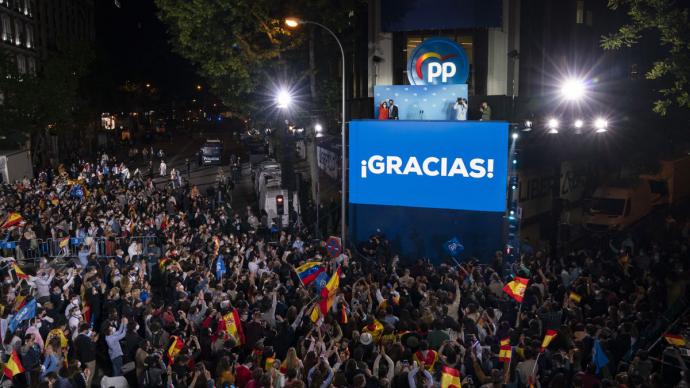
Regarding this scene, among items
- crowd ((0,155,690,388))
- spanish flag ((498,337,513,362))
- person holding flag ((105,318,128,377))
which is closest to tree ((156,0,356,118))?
crowd ((0,155,690,388))

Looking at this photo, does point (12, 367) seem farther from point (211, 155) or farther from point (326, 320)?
point (211, 155)

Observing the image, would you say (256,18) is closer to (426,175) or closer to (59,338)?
(426,175)

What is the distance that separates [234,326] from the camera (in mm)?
10461

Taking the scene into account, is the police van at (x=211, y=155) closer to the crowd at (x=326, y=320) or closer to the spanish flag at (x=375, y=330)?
the crowd at (x=326, y=320)

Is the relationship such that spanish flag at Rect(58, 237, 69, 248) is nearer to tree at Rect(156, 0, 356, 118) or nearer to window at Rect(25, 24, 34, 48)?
tree at Rect(156, 0, 356, 118)

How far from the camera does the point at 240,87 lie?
26.2 m

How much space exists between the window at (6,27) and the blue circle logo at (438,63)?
47.7 metres

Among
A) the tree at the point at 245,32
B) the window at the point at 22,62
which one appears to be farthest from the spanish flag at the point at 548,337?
the window at the point at 22,62

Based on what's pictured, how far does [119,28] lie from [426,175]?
88237 millimetres

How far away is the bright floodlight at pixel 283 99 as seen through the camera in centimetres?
2405

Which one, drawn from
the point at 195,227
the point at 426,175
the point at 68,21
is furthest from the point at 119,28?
the point at 426,175

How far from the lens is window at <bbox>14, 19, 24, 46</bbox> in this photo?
5639 cm

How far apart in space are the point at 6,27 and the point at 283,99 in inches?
1677

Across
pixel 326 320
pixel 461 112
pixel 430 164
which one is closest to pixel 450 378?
pixel 326 320
